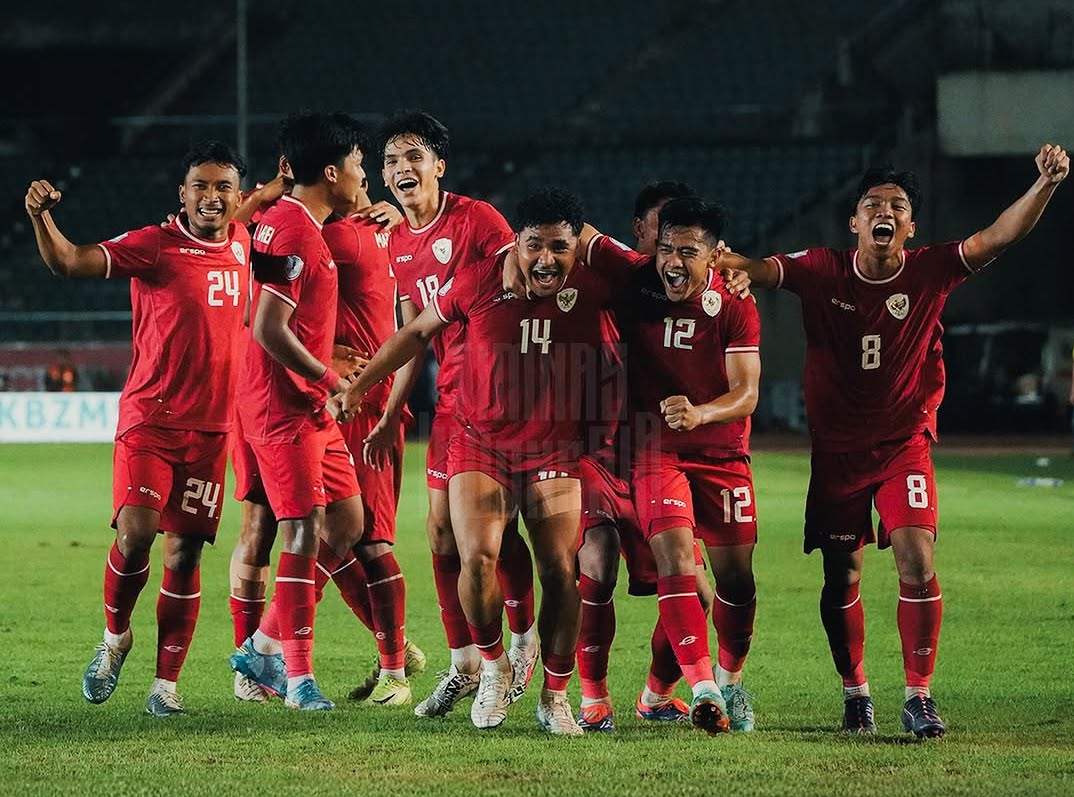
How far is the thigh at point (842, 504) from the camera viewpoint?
20.2 ft

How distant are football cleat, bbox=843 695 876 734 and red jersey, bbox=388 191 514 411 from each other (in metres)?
1.93

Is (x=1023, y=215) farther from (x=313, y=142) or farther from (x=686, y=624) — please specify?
(x=313, y=142)

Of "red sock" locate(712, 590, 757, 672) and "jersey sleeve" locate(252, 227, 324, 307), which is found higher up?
"jersey sleeve" locate(252, 227, 324, 307)

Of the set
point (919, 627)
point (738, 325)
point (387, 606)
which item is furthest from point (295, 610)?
point (919, 627)

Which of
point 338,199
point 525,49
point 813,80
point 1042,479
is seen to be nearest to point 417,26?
point 525,49

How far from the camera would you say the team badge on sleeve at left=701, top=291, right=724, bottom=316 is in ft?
20.2

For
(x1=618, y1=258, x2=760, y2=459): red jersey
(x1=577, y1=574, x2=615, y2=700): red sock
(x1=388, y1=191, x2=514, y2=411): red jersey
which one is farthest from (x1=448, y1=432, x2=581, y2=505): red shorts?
(x1=388, y1=191, x2=514, y2=411): red jersey

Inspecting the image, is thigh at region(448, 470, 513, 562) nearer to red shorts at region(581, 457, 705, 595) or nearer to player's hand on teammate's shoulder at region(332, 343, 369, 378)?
red shorts at region(581, 457, 705, 595)

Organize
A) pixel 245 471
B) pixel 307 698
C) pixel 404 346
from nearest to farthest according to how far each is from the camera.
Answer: pixel 404 346
pixel 307 698
pixel 245 471

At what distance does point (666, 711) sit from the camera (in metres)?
6.38

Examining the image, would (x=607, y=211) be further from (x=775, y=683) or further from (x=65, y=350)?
(x=775, y=683)

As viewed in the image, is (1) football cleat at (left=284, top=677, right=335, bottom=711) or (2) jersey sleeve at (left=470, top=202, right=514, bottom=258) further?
(2) jersey sleeve at (left=470, top=202, right=514, bottom=258)

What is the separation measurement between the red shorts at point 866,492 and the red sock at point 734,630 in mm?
329

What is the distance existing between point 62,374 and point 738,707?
19.6 metres
